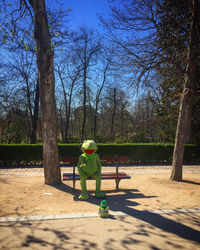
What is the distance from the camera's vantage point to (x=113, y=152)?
13.0m

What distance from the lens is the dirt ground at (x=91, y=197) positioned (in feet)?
15.8

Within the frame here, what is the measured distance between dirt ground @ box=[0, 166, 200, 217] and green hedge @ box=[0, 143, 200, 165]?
4597 mm

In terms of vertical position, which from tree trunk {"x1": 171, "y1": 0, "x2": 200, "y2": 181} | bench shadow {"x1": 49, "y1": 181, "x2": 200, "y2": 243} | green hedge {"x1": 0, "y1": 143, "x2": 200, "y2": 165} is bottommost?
bench shadow {"x1": 49, "y1": 181, "x2": 200, "y2": 243}

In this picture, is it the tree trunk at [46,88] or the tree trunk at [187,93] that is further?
the tree trunk at [187,93]

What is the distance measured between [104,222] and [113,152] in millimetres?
9063

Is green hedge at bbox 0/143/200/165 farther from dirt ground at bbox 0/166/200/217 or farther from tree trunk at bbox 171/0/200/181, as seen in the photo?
tree trunk at bbox 171/0/200/181

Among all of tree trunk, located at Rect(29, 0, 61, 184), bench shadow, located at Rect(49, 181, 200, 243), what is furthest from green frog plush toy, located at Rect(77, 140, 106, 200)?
tree trunk, located at Rect(29, 0, 61, 184)

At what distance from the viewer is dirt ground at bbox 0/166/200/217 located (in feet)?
15.8

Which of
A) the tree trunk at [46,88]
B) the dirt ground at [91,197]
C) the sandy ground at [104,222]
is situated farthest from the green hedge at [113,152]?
the tree trunk at [46,88]

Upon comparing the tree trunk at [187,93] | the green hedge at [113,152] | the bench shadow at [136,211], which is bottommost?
the bench shadow at [136,211]

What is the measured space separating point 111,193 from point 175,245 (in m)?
3.13

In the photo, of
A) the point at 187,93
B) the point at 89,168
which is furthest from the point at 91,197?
the point at 187,93

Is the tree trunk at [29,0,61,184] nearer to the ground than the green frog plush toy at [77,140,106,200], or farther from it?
farther from it

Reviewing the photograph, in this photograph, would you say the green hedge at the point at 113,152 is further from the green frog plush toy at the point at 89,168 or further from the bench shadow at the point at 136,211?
the green frog plush toy at the point at 89,168
